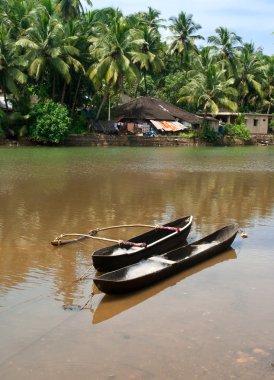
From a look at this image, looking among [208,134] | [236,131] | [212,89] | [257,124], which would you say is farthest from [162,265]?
[257,124]

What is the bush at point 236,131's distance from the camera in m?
48.2

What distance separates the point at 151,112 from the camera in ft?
151

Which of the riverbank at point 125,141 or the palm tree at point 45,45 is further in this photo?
the riverbank at point 125,141

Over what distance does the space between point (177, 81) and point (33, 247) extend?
45356 millimetres

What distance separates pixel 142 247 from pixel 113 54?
3312cm

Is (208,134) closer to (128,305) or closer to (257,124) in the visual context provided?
(257,124)

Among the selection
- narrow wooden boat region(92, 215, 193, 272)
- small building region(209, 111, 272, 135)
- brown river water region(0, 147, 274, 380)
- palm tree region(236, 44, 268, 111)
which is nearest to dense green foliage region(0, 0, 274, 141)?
palm tree region(236, 44, 268, 111)

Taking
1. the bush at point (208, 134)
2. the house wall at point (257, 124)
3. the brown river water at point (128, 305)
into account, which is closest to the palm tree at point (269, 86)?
the house wall at point (257, 124)

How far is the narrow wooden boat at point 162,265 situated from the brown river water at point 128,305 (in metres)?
0.17

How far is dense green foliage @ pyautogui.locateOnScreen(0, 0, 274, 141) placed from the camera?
36.5 meters

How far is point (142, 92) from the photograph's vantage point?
56781mm

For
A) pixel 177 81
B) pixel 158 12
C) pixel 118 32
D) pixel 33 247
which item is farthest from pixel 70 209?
pixel 158 12

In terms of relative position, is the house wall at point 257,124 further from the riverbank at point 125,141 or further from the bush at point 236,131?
the riverbank at point 125,141

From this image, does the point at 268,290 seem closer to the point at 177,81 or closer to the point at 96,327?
the point at 96,327
